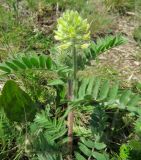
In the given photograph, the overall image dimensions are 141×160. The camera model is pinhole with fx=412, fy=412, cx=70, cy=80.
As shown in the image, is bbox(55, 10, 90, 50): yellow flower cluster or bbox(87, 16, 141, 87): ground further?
bbox(87, 16, 141, 87): ground

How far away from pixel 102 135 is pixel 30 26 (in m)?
1.47

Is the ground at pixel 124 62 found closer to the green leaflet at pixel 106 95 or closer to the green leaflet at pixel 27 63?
the green leaflet at pixel 106 95

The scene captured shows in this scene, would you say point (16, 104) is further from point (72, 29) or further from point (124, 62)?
point (124, 62)

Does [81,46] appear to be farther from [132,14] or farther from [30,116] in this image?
[132,14]

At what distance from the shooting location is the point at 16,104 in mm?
2133

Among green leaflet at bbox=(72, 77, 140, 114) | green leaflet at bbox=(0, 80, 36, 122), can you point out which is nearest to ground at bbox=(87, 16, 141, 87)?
green leaflet at bbox=(0, 80, 36, 122)

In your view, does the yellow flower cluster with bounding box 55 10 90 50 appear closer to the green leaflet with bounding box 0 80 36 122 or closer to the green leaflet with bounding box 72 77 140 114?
the green leaflet with bounding box 72 77 140 114

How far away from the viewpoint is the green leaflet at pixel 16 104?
2.09m

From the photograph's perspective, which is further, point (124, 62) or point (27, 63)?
point (124, 62)

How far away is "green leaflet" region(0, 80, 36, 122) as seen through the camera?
209cm

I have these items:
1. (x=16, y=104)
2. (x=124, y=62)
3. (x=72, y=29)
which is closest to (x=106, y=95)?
(x=72, y=29)

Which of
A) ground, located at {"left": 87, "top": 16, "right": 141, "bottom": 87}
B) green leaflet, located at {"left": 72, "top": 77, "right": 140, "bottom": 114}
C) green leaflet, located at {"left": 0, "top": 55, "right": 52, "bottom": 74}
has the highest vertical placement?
green leaflet, located at {"left": 0, "top": 55, "right": 52, "bottom": 74}

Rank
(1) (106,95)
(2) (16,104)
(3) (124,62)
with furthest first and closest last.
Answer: (3) (124,62)
(2) (16,104)
(1) (106,95)

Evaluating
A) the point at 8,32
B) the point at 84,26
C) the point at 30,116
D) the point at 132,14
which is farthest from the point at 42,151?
the point at 132,14
